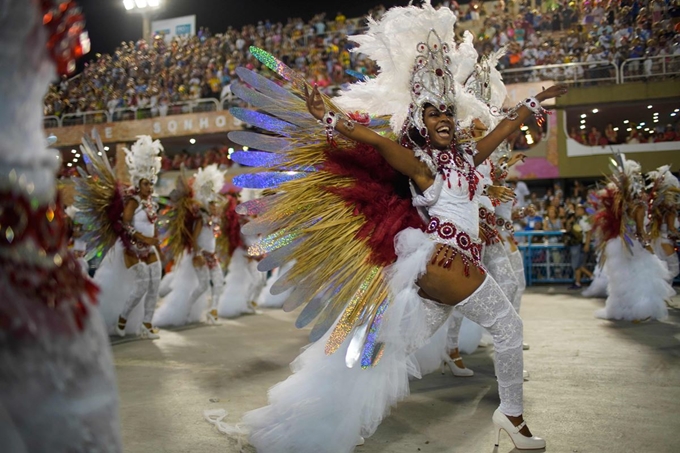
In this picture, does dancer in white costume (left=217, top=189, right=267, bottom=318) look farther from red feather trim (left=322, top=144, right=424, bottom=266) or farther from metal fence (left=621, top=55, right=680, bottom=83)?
metal fence (left=621, top=55, right=680, bottom=83)

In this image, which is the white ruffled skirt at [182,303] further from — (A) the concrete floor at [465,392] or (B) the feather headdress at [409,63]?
(B) the feather headdress at [409,63]

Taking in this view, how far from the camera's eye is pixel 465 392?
4.43 m

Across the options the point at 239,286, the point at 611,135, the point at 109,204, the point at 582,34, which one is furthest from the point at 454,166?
the point at 582,34

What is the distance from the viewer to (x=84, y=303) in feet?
4.42

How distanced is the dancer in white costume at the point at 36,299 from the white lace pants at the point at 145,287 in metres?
5.82

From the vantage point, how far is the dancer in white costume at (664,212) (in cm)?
876

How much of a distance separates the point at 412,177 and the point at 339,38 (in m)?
17.8

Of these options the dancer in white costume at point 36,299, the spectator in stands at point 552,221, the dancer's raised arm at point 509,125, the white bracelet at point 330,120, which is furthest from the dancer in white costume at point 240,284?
the dancer in white costume at point 36,299

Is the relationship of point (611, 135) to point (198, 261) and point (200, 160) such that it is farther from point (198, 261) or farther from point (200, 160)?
point (200, 160)

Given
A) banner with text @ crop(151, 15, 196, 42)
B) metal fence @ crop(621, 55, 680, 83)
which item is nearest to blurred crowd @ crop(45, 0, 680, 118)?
metal fence @ crop(621, 55, 680, 83)

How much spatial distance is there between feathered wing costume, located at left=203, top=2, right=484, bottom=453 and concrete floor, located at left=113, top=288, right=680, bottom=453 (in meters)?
0.47

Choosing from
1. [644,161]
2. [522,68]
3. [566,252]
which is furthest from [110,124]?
[644,161]

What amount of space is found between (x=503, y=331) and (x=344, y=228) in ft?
3.28

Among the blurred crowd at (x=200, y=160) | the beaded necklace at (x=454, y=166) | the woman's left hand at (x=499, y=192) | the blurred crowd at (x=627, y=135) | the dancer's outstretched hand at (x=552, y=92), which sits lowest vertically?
the woman's left hand at (x=499, y=192)
